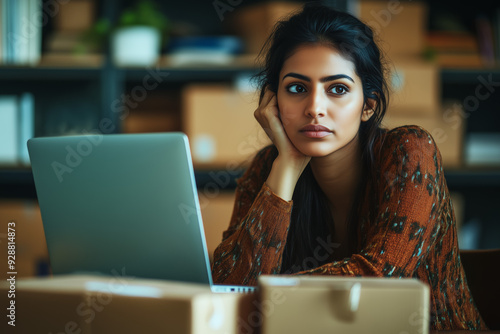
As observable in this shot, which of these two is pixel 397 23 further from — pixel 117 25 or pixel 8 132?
pixel 8 132

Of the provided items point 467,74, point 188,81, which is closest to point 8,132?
point 188,81

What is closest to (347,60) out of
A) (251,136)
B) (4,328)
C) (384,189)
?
(384,189)

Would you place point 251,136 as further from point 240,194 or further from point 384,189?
point 384,189

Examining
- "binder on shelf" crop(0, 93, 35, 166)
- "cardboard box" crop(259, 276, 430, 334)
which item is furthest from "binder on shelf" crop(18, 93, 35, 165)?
"cardboard box" crop(259, 276, 430, 334)

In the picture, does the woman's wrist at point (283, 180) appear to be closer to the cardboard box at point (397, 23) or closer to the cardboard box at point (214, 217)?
the cardboard box at point (214, 217)

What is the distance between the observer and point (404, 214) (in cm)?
107

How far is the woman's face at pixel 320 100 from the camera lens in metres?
1.20

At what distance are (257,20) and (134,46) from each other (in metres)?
0.54

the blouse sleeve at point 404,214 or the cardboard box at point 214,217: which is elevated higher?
the blouse sleeve at point 404,214

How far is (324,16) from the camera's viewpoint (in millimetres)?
1277

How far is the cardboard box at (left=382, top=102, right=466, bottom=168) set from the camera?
2611 millimetres

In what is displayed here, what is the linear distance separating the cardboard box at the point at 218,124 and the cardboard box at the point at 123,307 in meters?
1.77

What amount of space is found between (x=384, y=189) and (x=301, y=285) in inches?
19.6

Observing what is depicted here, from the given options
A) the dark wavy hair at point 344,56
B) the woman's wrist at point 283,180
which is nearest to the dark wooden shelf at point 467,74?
the dark wavy hair at point 344,56
